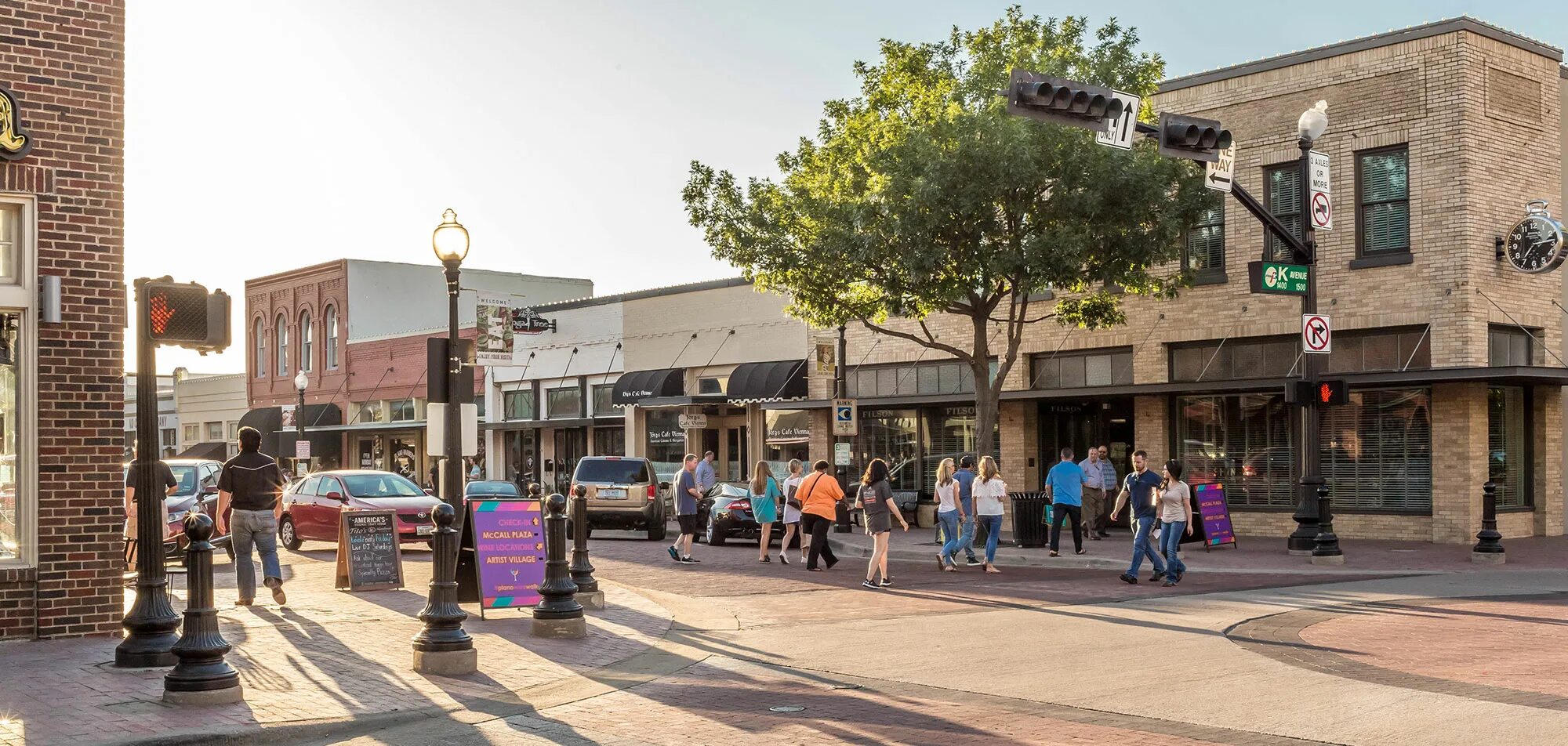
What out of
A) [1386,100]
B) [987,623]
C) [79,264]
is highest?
[1386,100]

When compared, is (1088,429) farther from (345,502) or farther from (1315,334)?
(345,502)

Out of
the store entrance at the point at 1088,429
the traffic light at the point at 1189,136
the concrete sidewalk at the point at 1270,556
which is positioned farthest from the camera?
the store entrance at the point at 1088,429

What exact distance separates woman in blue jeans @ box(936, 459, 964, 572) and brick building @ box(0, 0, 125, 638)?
446 inches

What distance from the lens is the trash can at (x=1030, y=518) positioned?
75.5 feet

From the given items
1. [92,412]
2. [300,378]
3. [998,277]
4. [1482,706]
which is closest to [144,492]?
[92,412]

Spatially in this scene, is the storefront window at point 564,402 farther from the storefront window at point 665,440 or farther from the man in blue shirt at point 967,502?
the man in blue shirt at point 967,502

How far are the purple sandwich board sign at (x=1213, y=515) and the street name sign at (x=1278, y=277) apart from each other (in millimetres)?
3764

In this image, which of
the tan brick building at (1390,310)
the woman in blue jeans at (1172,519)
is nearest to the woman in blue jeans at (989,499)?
the woman in blue jeans at (1172,519)

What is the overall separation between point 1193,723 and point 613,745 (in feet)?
11.2

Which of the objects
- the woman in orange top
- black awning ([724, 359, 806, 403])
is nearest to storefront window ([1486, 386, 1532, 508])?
the woman in orange top

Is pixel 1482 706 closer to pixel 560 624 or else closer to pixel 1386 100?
pixel 560 624

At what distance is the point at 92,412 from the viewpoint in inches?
469

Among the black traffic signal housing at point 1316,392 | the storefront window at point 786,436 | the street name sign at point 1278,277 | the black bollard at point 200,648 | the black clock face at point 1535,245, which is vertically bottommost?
the black bollard at point 200,648

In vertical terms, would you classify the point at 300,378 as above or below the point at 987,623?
above
